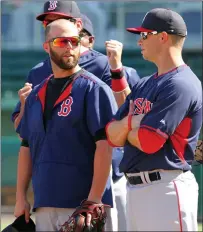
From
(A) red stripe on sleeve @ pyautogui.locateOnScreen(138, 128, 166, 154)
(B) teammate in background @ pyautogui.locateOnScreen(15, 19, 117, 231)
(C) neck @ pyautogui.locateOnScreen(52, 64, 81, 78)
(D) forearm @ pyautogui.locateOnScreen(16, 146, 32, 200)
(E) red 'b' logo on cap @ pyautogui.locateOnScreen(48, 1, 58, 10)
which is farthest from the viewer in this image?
(E) red 'b' logo on cap @ pyautogui.locateOnScreen(48, 1, 58, 10)

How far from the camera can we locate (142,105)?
3.61 metres

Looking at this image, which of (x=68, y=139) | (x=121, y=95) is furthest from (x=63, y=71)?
(x=121, y=95)

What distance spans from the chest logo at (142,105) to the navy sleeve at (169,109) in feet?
0.25

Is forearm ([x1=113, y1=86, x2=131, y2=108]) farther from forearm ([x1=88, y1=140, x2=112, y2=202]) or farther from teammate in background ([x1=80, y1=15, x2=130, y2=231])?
forearm ([x1=88, y1=140, x2=112, y2=202])

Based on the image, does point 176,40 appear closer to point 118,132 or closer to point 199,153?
point 118,132

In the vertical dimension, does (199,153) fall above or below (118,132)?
below

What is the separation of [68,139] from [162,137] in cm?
55

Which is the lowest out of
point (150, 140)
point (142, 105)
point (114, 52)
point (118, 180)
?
point (118, 180)

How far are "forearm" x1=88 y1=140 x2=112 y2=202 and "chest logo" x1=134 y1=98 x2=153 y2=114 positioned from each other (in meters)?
0.24

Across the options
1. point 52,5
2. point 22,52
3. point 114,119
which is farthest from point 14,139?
point 114,119

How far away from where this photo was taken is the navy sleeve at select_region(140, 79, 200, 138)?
3.43 metres

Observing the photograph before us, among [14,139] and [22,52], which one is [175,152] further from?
[22,52]

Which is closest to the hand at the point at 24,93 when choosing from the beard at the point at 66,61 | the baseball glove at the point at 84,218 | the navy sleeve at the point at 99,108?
the beard at the point at 66,61

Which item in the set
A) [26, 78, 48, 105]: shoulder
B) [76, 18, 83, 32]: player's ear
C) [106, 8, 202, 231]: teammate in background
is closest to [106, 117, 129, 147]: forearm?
[106, 8, 202, 231]: teammate in background
